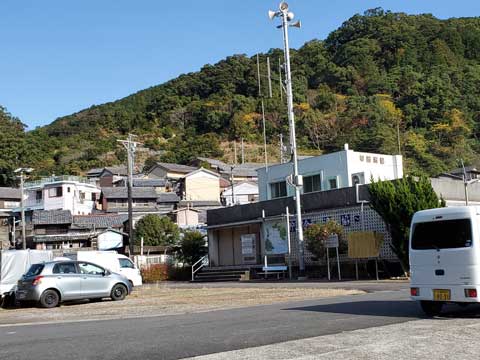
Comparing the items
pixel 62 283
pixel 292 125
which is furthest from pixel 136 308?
pixel 292 125

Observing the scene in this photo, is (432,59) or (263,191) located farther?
(432,59)

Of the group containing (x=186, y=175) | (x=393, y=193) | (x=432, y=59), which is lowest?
(x=393, y=193)

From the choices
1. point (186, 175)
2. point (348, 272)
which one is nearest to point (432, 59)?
point (186, 175)

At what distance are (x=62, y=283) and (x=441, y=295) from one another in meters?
13.2

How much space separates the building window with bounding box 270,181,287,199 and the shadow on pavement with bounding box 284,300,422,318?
25350 mm

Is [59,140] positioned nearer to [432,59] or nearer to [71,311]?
[432,59]

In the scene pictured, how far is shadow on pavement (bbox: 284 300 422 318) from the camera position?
13334 mm

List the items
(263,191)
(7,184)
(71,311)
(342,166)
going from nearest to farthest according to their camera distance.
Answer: (71,311) < (342,166) < (263,191) < (7,184)

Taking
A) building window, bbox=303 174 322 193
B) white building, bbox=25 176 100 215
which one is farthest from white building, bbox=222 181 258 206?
building window, bbox=303 174 322 193

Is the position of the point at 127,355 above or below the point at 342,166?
below

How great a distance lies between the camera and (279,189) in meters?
42.3

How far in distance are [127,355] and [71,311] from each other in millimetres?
10726

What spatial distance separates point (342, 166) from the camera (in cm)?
3822

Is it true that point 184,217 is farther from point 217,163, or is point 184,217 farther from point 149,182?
point 217,163
